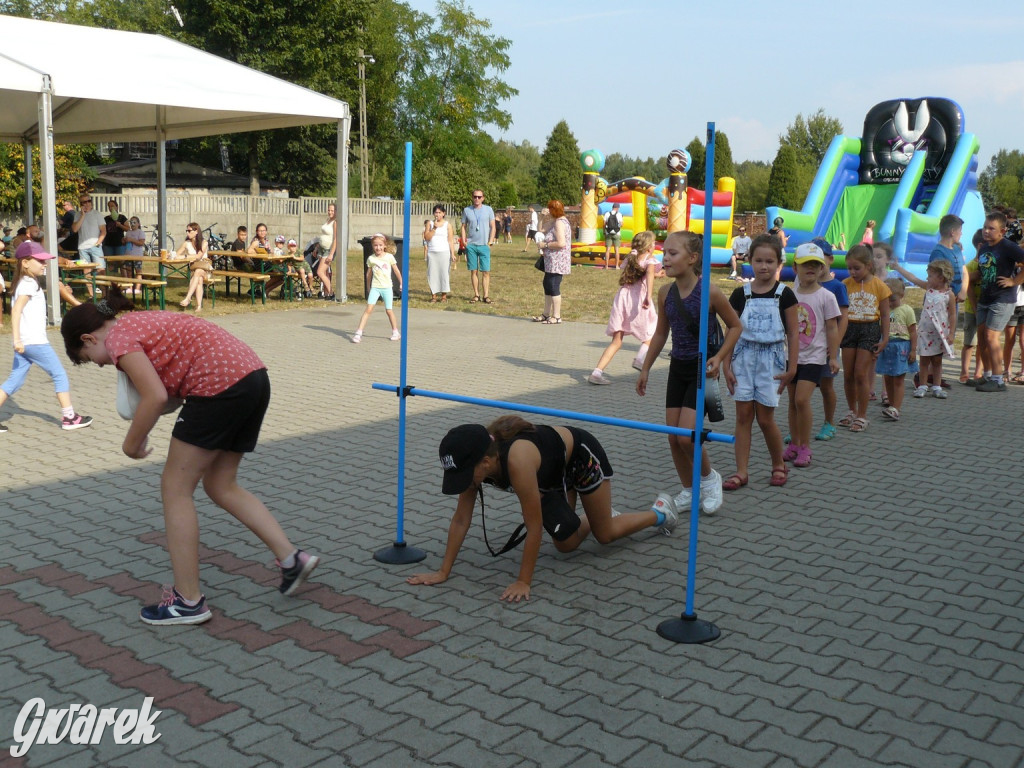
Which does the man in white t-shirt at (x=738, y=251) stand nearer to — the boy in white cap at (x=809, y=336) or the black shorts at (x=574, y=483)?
the boy in white cap at (x=809, y=336)

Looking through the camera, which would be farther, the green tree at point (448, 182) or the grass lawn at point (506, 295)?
the green tree at point (448, 182)

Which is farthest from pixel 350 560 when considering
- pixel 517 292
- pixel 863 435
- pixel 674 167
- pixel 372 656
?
pixel 674 167

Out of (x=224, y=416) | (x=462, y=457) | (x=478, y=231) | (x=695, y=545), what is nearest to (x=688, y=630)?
(x=695, y=545)

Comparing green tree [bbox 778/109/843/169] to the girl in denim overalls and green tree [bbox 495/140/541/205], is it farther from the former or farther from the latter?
the girl in denim overalls

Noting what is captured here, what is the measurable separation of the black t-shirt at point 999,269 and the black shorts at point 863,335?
291 cm

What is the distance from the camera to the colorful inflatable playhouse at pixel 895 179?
22.3m

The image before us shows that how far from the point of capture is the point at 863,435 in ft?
28.0

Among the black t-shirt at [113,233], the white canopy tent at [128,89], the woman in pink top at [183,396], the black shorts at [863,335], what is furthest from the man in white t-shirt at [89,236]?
the woman in pink top at [183,396]

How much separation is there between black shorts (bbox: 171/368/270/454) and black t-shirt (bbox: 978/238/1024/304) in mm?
8762

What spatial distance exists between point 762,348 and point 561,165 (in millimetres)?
63701

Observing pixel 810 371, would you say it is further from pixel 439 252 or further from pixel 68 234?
pixel 68 234

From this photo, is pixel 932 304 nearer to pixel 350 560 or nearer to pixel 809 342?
pixel 809 342

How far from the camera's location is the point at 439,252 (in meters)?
18.2

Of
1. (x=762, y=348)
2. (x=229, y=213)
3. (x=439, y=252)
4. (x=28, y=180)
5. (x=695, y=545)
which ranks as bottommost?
(x=695, y=545)
